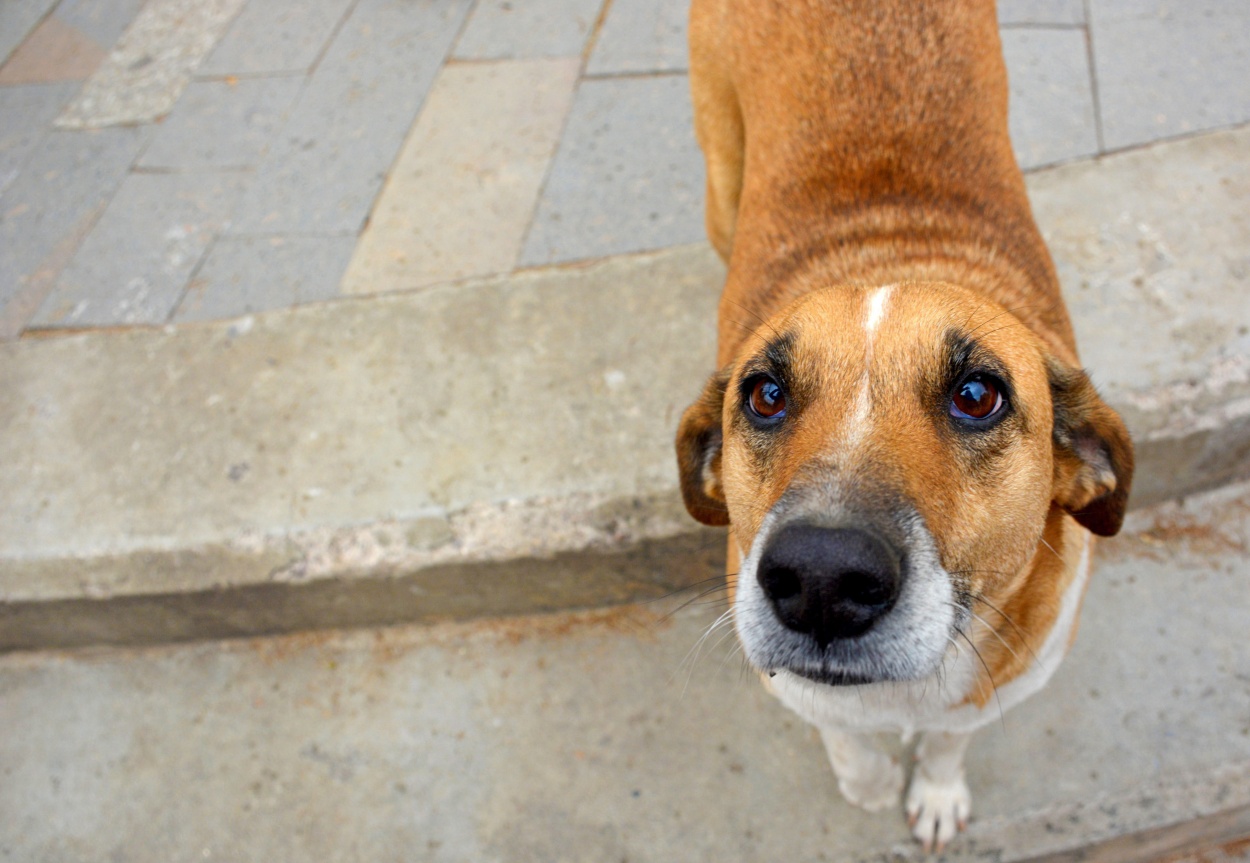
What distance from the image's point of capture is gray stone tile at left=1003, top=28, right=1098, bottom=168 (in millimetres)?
3666

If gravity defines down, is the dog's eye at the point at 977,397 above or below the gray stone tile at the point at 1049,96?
above

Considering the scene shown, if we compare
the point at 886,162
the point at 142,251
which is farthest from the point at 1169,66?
the point at 142,251

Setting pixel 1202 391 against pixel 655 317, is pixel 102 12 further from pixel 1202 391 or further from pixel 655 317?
pixel 1202 391

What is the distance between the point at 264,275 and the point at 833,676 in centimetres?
353

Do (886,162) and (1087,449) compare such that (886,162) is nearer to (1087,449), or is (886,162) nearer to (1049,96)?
(1087,449)

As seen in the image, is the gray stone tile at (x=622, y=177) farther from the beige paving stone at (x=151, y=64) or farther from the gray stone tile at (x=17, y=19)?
the gray stone tile at (x=17, y=19)

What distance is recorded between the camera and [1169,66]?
3814 mm

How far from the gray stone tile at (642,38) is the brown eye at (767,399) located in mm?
3130

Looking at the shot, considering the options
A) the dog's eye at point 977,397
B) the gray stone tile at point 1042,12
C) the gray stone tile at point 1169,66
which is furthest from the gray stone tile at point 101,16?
the dog's eye at point 977,397

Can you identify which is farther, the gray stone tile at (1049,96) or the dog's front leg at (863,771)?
the gray stone tile at (1049,96)

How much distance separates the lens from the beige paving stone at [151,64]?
5.17 meters

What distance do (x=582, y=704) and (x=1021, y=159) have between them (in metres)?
2.97

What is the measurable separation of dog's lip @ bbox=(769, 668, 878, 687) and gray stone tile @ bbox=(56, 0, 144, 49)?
20.7 feet

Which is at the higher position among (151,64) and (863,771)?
(151,64)
